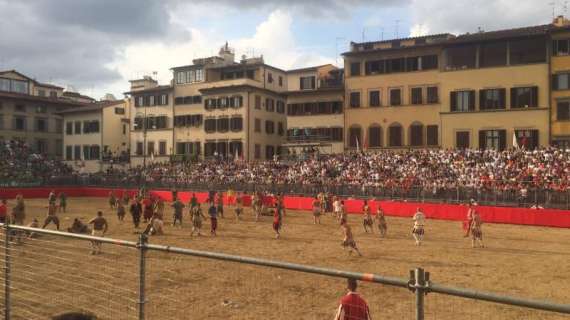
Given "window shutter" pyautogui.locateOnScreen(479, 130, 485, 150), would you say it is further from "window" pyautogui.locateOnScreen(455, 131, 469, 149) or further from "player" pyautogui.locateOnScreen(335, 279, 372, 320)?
"player" pyautogui.locateOnScreen(335, 279, 372, 320)

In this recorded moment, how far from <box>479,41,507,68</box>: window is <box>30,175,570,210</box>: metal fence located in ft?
58.1

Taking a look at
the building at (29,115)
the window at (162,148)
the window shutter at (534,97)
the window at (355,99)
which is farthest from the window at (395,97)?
the building at (29,115)

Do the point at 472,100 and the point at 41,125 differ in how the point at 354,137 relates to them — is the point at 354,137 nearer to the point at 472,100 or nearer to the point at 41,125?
the point at 472,100

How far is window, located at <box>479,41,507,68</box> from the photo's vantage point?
45.8 metres

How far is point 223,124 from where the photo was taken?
62656 millimetres

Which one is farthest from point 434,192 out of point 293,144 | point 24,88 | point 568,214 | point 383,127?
point 24,88

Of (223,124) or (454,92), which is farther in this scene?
(223,124)

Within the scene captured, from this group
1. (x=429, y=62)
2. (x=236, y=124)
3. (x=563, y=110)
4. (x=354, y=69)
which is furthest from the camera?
(x=236, y=124)

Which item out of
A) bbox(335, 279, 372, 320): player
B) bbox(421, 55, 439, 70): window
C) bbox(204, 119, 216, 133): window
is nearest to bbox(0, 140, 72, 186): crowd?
bbox(204, 119, 216, 133): window

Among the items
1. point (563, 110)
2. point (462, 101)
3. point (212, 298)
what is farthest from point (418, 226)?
point (462, 101)

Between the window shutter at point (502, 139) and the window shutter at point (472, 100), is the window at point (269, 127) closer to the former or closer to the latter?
the window shutter at point (472, 100)

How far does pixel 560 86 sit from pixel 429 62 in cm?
1205

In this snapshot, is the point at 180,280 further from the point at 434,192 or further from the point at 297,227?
the point at 434,192

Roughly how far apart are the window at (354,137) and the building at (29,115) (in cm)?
4625
